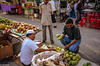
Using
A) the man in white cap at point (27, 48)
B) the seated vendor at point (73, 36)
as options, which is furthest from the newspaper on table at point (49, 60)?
the seated vendor at point (73, 36)

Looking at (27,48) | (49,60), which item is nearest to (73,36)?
(27,48)

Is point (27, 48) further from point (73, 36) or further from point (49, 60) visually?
point (73, 36)

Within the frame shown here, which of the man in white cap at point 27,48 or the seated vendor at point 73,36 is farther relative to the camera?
the seated vendor at point 73,36

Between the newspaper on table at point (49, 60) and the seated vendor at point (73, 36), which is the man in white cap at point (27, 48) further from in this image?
the seated vendor at point (73, 36)

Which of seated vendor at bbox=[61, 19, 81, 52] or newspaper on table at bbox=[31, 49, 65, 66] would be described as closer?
newspaper on table at bbox=[31, 49, 65, 66]

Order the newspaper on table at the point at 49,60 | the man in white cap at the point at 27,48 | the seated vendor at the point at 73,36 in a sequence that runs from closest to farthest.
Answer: the newspaper on table at the point at 49,60
the man in white cap at the point at 27,48
the seated vendor at the point at 73,36

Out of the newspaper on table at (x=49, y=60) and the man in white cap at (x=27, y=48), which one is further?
the man in white cap at (x=27, y=48)

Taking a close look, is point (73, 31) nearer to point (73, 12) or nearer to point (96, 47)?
point (96, 47)

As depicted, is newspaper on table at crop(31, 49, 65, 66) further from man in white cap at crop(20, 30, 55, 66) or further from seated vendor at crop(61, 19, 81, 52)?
seated vendor at crop(61, 19, 81, 52)

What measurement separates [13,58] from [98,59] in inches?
121

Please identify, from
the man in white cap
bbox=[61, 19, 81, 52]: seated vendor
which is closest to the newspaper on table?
the man in white cap

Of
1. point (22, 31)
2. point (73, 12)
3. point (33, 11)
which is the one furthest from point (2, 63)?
point (73, 12)

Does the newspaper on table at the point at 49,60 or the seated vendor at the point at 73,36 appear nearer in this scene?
the newspaper on table at the point at 49,60

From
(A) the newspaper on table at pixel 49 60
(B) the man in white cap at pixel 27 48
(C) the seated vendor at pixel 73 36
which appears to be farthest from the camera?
(C) the seated vendor at pixel 73 36
